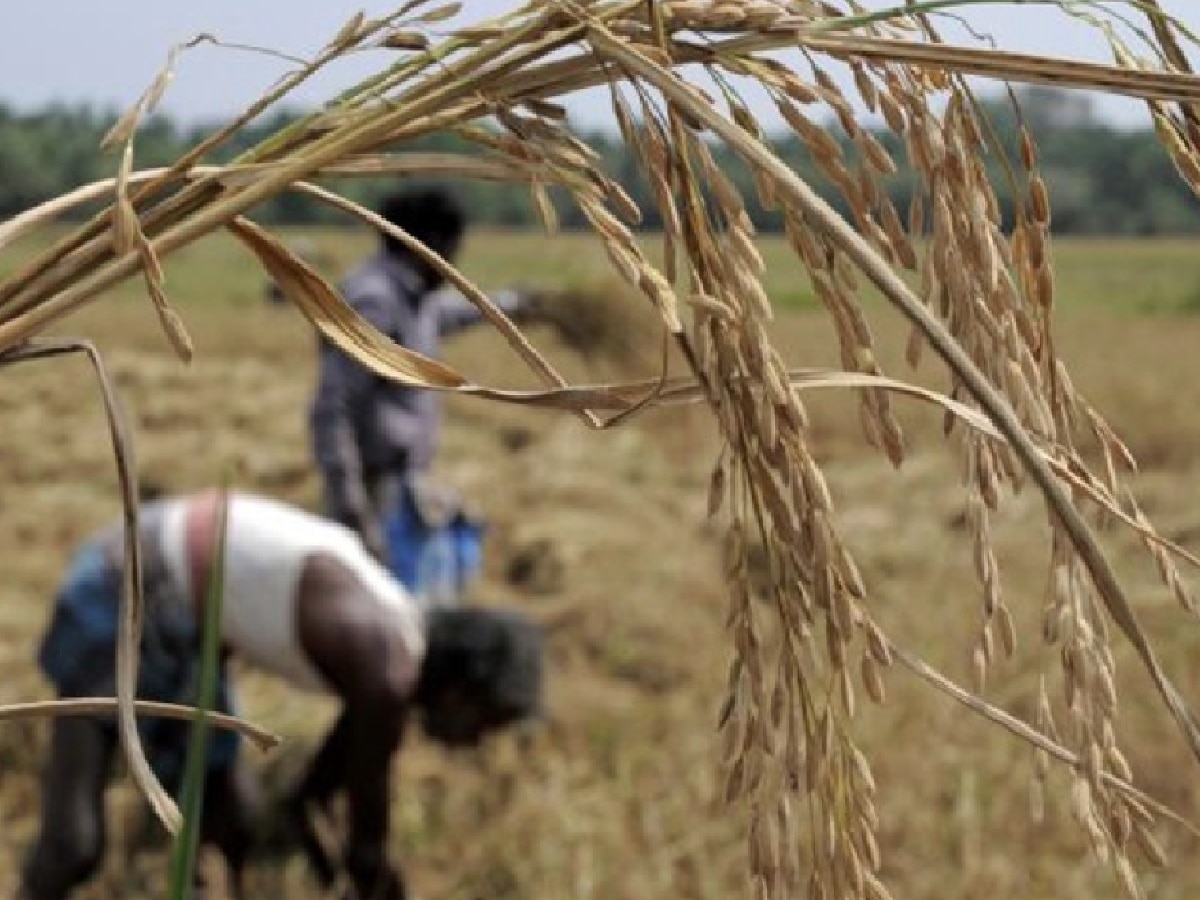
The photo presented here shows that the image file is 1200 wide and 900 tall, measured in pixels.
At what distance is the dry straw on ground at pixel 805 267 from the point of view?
2.22 ft

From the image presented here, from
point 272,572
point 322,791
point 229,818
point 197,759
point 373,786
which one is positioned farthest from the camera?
point 322,791

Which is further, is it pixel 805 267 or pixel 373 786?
pixel 373 786

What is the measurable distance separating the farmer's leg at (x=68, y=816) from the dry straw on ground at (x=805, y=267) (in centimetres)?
384

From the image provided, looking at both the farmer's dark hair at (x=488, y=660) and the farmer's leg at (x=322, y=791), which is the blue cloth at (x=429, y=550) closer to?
the farmer's dark hair at (x=488, y=660)

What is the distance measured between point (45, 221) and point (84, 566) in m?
3.67

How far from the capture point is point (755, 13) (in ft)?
2.30

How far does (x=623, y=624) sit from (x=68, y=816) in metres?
3.12

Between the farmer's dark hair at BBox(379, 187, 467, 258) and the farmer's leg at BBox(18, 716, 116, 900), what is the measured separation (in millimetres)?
1430

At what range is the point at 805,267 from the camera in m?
0.74

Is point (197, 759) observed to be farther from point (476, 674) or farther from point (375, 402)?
point (476, 674)

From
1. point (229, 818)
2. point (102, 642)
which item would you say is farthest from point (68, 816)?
point (229, 818)

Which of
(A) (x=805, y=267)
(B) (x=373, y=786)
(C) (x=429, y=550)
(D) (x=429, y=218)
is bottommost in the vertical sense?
(B) (x=373, y=786)

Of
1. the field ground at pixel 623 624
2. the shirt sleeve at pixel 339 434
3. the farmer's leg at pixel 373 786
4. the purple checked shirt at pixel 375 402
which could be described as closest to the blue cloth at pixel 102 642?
the farmer's leg at pixel 373 786

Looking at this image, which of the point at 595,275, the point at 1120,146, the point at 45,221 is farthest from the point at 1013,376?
the point at 1120,146
